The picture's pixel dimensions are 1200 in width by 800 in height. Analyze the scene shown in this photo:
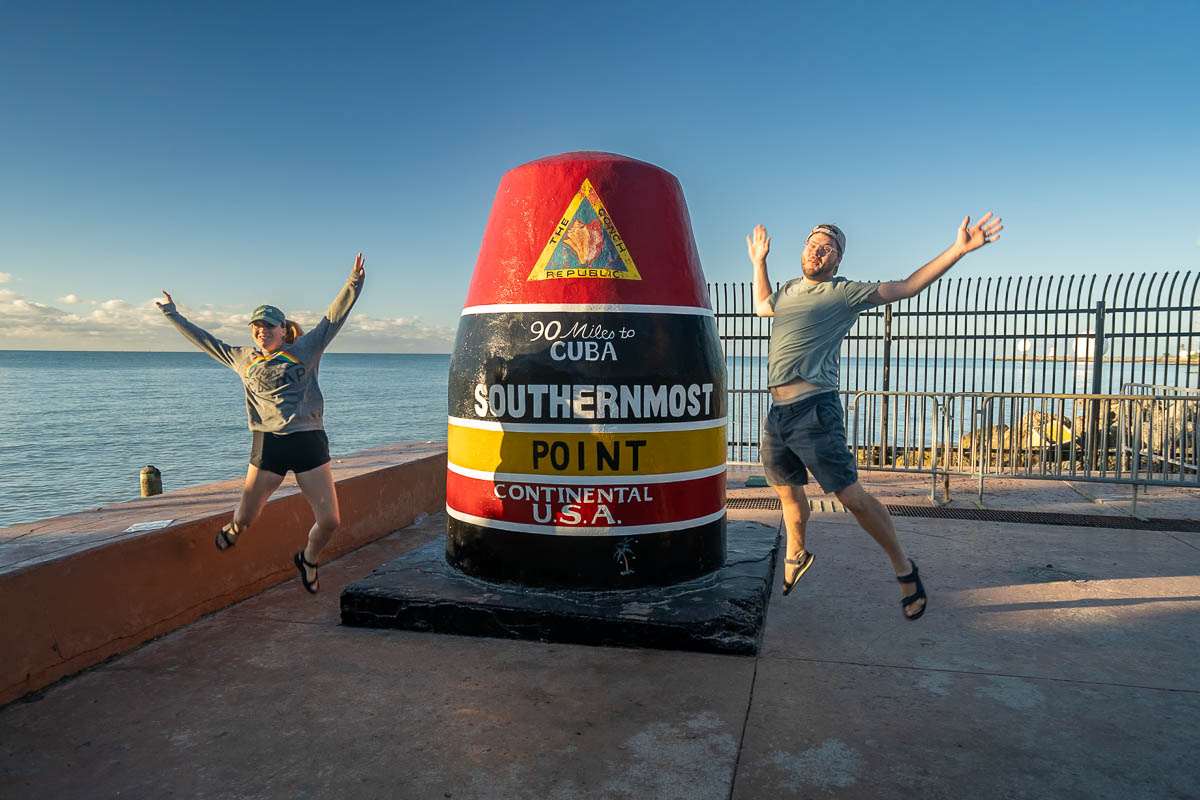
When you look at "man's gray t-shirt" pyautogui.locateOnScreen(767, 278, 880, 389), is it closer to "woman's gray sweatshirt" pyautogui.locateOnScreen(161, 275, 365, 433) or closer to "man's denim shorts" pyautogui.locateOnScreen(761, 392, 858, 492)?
"man's denim shorts" pyautogui.locateOnScreen(761, 392, 858, 492)

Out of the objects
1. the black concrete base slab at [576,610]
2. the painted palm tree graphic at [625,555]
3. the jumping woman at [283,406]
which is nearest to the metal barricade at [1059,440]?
the black concrete base slab at [576,610]

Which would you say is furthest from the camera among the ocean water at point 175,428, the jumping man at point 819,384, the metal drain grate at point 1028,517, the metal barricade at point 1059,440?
the ocean water at point 175,428

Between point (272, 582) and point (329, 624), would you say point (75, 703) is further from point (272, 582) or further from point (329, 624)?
point (272, 582)

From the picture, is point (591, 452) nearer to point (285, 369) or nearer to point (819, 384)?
point (819, 384)

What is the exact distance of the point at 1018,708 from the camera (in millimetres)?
3139

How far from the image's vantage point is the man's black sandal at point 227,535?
4.30 m

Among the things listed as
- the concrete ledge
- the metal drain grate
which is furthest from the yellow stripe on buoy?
the metal drain grate

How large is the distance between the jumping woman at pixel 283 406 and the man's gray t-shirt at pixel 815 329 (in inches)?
97.9

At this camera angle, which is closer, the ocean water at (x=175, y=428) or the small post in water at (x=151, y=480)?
the small post in water at (x=151, y=480)

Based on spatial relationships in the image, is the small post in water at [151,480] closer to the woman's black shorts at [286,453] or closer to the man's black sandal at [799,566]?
the woman's black shorts at [286,453]

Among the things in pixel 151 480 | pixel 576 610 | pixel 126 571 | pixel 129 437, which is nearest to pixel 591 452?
pixel 576 610

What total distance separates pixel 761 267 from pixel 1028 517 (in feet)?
14.3

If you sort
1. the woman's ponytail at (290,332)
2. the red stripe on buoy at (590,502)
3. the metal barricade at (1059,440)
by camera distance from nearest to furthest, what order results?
1. the red stripe on buoy at (590,502)
2. the woman's ponytail at (290,332)
3. the metal barricade at (1059,440)

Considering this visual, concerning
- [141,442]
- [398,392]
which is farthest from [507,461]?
[398,392]
